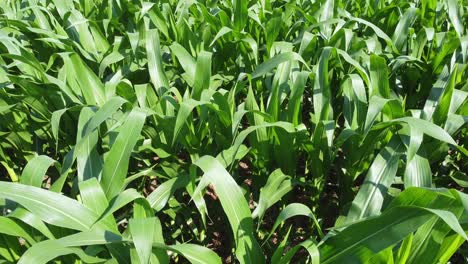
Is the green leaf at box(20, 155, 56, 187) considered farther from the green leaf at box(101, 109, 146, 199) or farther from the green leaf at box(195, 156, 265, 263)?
the green leaf at box(195, 156, 265, 263)

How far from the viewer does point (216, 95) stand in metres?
1.35

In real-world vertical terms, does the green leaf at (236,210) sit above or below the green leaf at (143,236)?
below

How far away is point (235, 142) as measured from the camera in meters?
1.22

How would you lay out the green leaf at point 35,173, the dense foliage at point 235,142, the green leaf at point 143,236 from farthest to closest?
the green leaf at point 35,173, the dense foliage at point 235,142, the green leaf at point 143,236

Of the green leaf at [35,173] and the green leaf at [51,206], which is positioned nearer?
the green leaf at [51,206]

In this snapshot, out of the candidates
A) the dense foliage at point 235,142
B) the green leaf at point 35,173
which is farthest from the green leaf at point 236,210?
the green leaf at point 35,173

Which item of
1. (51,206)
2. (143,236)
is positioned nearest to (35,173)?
(51,206)

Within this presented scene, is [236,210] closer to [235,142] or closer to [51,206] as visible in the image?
[235,142]

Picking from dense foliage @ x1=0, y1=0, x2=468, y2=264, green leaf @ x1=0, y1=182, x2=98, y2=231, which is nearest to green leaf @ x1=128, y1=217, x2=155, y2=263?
dense foliage @ x1=0, y1=0, x2=468, y2=264

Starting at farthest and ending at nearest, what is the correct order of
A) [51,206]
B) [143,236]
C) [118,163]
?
1. [118,163]
2. [51,206]
3. [143,236]

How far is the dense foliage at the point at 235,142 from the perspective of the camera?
98 cm

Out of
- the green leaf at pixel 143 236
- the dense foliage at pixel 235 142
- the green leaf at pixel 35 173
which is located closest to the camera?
the green leaf at pixel 143 236

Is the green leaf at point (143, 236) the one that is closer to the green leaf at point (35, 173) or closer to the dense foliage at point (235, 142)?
the dense foliage at point (235, 142)

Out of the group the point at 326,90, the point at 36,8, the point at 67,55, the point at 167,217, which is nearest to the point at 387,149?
the point at 326,90
